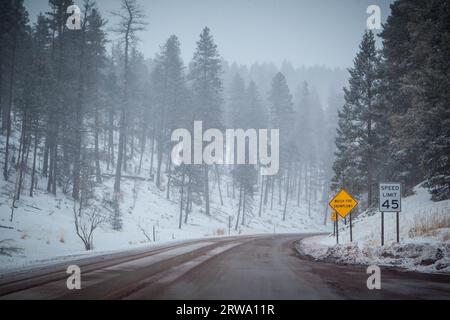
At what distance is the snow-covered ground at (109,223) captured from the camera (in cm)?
1686

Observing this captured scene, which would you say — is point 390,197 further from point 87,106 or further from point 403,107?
point 87,106

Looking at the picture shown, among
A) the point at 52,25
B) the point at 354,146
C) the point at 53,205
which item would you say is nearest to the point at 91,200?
the point at 53,205

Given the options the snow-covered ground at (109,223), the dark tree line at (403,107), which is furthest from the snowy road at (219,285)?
the dark tree line at (403,107)

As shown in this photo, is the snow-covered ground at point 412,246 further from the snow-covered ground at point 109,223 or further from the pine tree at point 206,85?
the pine tree at point 206,85

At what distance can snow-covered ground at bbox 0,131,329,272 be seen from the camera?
16.9 meters

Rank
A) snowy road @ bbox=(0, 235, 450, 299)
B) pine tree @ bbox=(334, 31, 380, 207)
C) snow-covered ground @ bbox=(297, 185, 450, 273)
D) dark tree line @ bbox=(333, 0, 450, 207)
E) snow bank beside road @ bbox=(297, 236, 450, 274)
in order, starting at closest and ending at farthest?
snowy road @ bbox=(0, 235, 450, 299) → snow bank beside road @ bbox=(297, 236, 450, 274) → snow-covered ground @ bbox=(297, 185, 450, 273) → dark tree line @ bbox=(333, 0, 450, 207) → pine tree @ bbox=(334, 31, 380, 207)

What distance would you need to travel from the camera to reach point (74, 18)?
106 ft

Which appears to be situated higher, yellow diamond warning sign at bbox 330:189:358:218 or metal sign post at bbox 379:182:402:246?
metal sign post at bbox 379:182:402:246

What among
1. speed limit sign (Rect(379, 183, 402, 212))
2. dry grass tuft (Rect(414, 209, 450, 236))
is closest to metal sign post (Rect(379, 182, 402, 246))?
speed limit sign (Rect(379, 183, 402, 212))

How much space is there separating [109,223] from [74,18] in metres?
21.5

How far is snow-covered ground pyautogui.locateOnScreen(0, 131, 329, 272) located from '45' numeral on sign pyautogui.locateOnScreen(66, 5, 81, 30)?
1581cm

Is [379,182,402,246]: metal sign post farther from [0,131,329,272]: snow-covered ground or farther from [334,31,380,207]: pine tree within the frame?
[0,131,329,272]: snow-covered ground

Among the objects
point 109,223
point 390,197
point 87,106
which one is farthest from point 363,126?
point 87,106

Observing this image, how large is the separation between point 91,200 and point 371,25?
28393 millimetres
